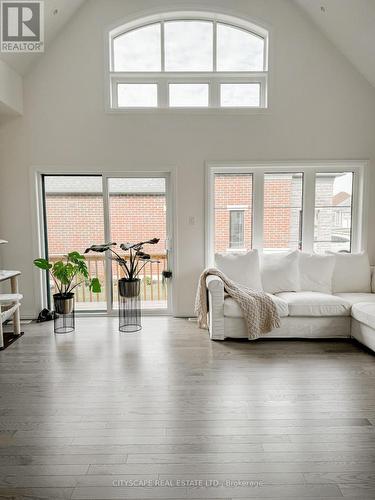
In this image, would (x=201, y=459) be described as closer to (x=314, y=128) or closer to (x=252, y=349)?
(x=252, y=349)

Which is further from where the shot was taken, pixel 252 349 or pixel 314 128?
pixel 314 128

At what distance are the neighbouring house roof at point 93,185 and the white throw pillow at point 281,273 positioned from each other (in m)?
1.78

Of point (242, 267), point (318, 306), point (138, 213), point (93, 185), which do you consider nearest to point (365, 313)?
point (318, 306)

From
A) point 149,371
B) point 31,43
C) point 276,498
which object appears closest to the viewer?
point 276,498

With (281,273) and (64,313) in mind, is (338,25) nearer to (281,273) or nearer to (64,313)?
A: (281,273)

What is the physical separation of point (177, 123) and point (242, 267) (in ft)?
6.92

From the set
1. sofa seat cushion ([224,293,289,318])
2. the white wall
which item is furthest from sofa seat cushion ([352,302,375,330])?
the white wall

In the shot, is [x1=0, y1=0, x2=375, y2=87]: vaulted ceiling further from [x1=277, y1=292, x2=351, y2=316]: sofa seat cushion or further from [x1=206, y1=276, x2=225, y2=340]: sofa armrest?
[x1=206, y1=276, x2=225, y2=340]: sofa armrest

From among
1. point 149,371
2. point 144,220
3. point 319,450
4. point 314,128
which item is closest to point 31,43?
point 144,220

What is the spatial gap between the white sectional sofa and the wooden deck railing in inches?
37.9

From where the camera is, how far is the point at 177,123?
14.5 feet

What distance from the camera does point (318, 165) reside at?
4535 mm

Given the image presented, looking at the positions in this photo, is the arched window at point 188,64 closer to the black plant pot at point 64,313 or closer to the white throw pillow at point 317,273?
the white throw pillow at point 317,273

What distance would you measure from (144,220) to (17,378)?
8.24 ft
